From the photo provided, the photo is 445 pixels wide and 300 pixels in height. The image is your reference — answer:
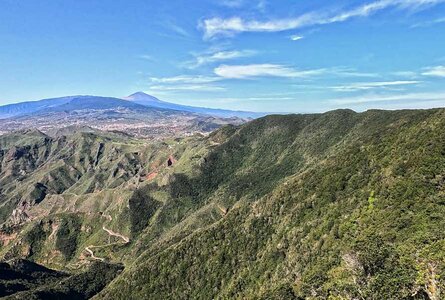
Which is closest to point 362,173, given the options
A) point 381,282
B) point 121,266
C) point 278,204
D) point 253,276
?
point 278,204

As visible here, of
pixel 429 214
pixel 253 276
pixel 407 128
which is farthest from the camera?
pixel 407 128

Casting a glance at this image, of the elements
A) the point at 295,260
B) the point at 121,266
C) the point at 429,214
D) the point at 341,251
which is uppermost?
the point at 429,214

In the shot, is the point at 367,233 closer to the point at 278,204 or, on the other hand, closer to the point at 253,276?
the point at 253,276

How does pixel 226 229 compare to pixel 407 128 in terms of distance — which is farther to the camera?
pixel 226 229

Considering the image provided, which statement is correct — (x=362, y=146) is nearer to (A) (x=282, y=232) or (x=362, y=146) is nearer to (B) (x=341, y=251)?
(A) (x=282, y=232)

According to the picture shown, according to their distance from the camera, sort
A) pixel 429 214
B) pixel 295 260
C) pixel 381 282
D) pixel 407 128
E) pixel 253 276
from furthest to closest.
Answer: pixel 407 128 → pixel 253 276 → pixel 295 260 → pixel 429 214 → pixel 381 282

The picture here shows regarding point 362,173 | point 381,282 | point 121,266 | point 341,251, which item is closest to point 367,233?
point 341,251

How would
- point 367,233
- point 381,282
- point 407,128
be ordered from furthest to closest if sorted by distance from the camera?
point 407,128 < point 367,233 < point 381,282

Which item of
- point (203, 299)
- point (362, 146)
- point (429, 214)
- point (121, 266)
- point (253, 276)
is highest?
point (362, 146)

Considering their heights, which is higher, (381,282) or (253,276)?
(381,282)
